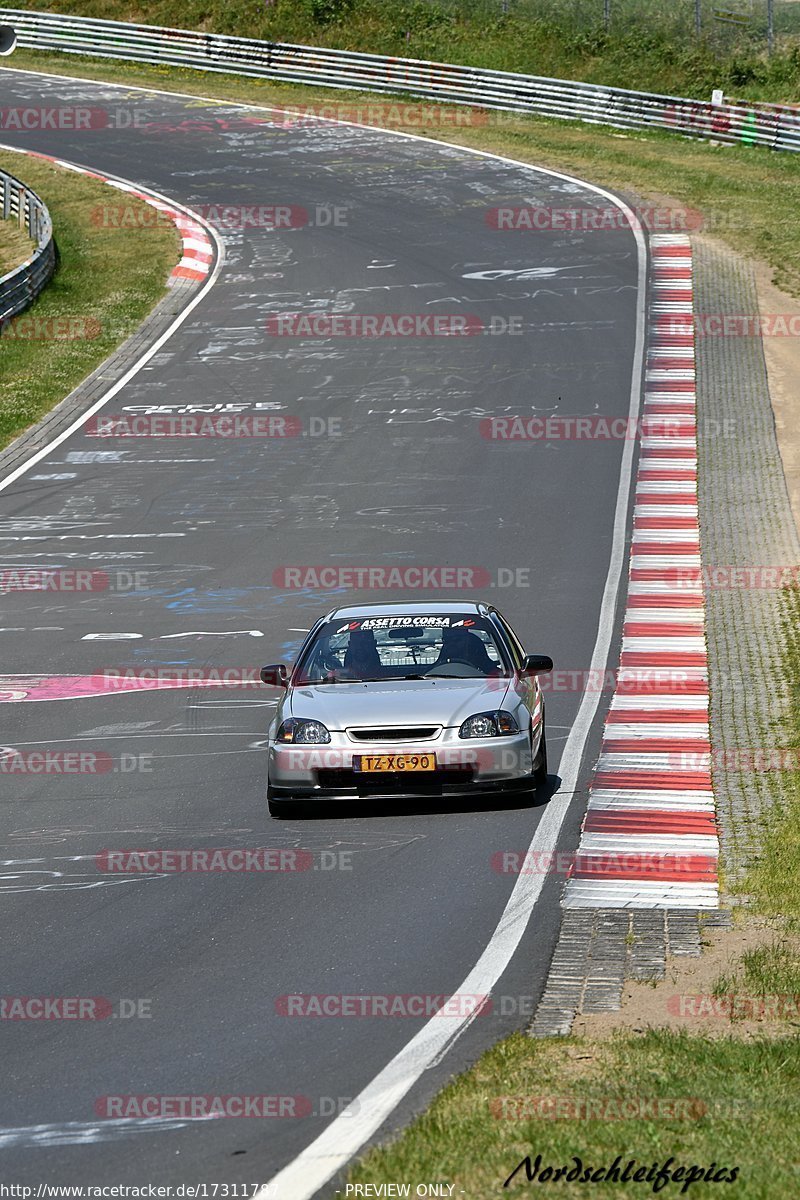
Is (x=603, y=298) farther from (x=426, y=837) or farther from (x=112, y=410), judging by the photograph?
(x=426, y=837)

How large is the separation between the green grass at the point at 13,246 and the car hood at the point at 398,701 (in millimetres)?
28202

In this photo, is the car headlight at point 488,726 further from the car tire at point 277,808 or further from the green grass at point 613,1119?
the green grass at point 613,1119

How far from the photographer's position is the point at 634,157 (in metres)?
46.8

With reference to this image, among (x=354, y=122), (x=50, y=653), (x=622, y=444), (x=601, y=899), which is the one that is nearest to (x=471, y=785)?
(x=601, y=899)


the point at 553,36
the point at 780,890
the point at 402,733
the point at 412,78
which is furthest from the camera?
the point at 553,36

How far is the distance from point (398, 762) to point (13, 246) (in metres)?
32.6

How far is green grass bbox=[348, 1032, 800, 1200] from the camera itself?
585cm

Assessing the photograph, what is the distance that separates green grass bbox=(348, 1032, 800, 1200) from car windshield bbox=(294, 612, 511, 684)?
541cm

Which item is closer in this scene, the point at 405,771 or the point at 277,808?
the point at 405,771

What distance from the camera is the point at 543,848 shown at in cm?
1101

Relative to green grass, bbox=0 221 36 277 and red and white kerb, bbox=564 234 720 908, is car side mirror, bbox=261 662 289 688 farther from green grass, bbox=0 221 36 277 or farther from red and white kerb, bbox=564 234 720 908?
green grass, bbox=0 221 36 277

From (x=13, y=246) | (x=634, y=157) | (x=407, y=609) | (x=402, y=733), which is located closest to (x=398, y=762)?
(x=402, y=733)

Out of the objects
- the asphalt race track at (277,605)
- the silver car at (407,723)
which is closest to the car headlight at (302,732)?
the silver car at (407,723)

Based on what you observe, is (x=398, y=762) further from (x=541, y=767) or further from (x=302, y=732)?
(x=541, y=767)
